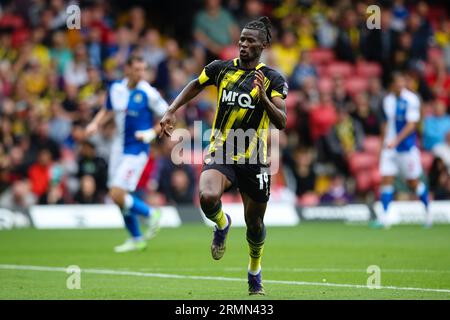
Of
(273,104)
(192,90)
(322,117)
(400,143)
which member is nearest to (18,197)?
(322,117)

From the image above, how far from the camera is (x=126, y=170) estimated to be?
15672 millimetres

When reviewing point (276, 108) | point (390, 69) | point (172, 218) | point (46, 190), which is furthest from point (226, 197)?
point (276, 108)

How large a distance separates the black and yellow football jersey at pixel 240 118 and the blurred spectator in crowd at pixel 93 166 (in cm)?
1097

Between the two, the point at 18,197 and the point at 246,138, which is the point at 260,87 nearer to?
the point at 246,138

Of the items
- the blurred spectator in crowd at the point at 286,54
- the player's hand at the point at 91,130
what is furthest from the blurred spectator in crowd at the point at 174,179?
the player's hand at the point at 91,130

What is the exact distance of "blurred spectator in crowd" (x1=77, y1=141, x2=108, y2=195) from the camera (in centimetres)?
2069

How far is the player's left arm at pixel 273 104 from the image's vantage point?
9.38m

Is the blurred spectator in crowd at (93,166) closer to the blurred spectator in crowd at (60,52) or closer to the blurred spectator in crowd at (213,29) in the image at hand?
the blurred spectator in crowd at (60,52)

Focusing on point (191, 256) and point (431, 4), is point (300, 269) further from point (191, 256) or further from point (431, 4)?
point (431, 4)

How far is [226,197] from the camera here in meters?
21.9

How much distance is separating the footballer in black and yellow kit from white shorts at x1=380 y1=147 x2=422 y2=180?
1019cm

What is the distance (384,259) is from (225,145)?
4.70 meters

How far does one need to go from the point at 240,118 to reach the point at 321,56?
51.9 feet

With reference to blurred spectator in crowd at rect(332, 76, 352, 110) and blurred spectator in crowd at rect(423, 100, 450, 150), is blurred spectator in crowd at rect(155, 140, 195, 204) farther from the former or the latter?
blurred spectator in crowd at rect(423, 100, 450, 150)
